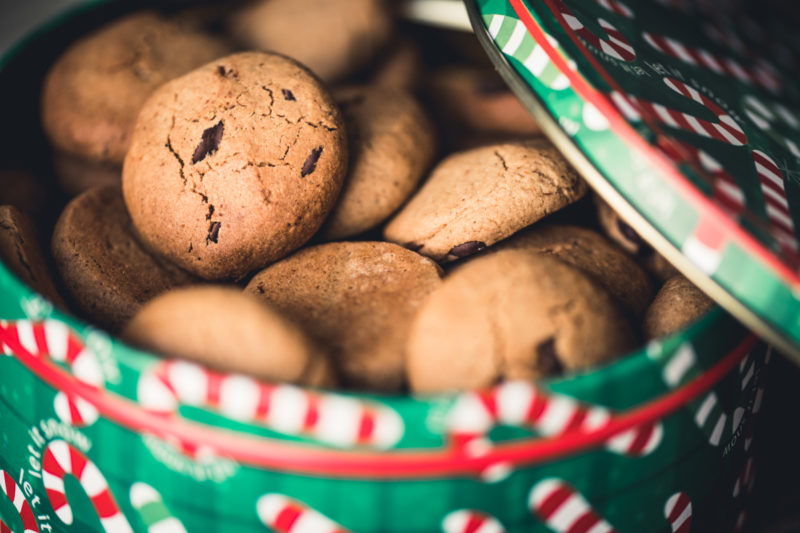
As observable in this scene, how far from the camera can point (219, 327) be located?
47 centimetres

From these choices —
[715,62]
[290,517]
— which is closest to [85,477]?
[290,517]

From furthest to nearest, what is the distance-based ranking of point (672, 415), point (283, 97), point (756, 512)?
point (756, 512)
point (283, 97)
point (672, 415)

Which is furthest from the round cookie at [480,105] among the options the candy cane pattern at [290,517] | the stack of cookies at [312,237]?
the candy cane pattern at [290,517]

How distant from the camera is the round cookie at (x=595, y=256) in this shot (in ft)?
2.17

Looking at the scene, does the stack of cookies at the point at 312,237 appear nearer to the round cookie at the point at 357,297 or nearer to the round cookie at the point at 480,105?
the round cookie at the point at 357,297

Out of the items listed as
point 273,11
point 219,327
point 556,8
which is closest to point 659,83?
point 556,8

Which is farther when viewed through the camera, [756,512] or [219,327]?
[756,512]

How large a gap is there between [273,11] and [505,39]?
508mm

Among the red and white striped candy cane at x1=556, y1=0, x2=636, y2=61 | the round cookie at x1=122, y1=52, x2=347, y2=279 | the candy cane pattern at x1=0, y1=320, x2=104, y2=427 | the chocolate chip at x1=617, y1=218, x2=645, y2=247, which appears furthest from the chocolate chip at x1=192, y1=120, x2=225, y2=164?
the chocolate chip at x1=617, y1=218, x2=645, y2=247

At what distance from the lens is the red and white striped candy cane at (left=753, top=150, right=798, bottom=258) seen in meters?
0.48

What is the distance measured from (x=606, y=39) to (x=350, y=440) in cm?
46

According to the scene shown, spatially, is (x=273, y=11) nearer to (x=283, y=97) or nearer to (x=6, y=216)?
(x=283, y=97)

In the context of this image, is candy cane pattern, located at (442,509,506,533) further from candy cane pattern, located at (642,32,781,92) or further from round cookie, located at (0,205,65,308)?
candy cane pattern, located at (642,32,781,92)

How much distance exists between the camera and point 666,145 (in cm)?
49
